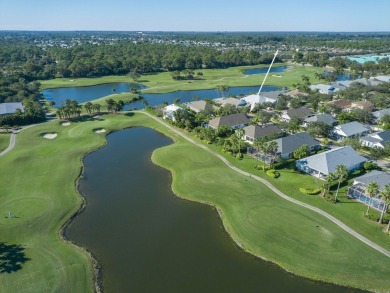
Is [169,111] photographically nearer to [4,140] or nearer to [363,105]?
[4,140]

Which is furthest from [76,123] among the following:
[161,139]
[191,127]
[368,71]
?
[368,71]

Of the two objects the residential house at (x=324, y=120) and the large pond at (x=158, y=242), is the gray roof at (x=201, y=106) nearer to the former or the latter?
the residential house at (x=324, y=120)

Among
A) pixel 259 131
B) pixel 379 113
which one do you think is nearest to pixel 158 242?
pixel 259 131

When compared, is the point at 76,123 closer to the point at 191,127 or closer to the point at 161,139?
the point at 161,139

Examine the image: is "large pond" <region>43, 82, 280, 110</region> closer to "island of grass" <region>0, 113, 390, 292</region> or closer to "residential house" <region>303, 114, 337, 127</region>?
"residential house" <region>303, 114, 337, 127</region>

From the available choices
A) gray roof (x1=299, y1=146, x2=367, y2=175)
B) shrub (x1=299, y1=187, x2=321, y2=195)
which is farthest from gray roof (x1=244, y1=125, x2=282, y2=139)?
shrub (x1=299, y1=187, x2=321, y2=195)
